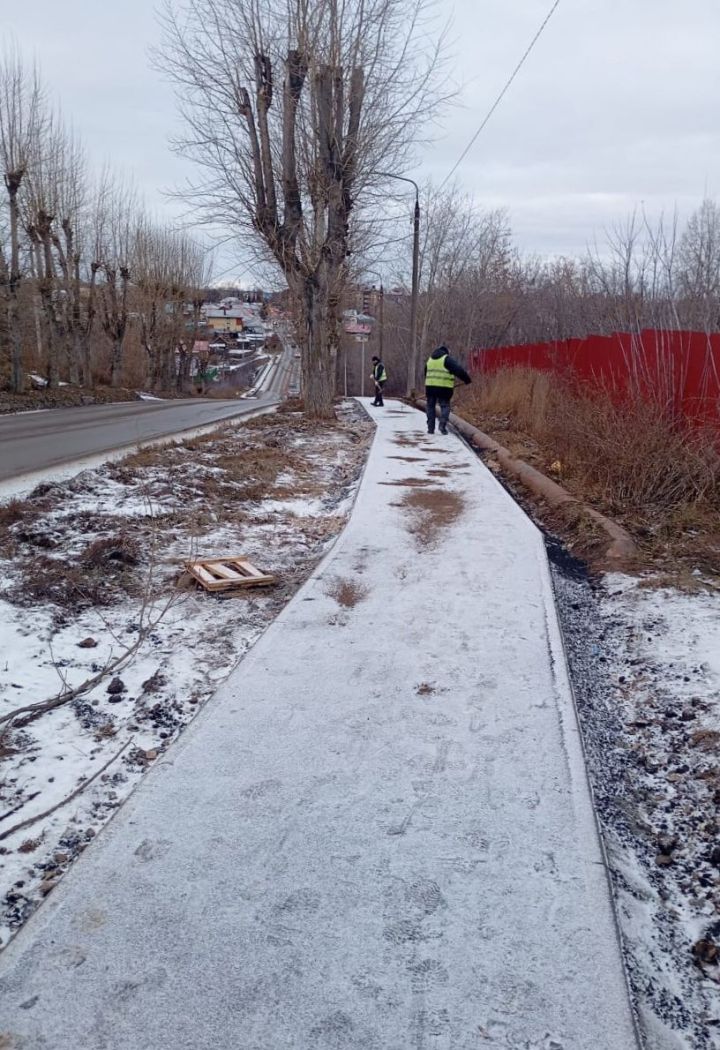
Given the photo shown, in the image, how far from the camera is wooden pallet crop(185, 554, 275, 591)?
16.7 ft

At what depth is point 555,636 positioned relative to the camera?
4305 millimetres

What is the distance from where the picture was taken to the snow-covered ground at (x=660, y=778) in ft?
6.79

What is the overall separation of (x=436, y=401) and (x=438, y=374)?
910 mm

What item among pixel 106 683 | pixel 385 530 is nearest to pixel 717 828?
pixel 106 683

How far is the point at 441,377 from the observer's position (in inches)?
538

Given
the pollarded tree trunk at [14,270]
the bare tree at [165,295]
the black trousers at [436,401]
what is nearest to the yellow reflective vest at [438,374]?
the black trousers at [436,401]

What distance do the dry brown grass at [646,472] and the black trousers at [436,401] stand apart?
3875 mm

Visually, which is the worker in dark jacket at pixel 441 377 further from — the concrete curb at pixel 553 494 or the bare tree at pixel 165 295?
the bare tree at pixel 165 295

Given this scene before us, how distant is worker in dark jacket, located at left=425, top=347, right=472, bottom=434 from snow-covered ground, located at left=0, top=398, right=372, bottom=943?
16.0 ft

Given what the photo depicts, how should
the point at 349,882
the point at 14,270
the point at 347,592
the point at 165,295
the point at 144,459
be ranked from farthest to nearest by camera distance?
the point at 165,295, the point at 14,270, the point at 144,459, the point at 347,592, the point at 349,882

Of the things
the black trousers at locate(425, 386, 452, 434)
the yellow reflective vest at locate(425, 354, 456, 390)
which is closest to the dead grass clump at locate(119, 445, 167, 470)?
the yellow reflective vest at locate(425, 354, 456, 390)

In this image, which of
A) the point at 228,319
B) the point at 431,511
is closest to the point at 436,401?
the point at 431,511

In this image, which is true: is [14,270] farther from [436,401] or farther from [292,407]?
[436,401]

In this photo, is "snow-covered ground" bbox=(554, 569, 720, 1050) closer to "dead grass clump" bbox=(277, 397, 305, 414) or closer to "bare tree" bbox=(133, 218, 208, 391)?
"dead grass clump" bbox=(277, 397, 305, 414)
